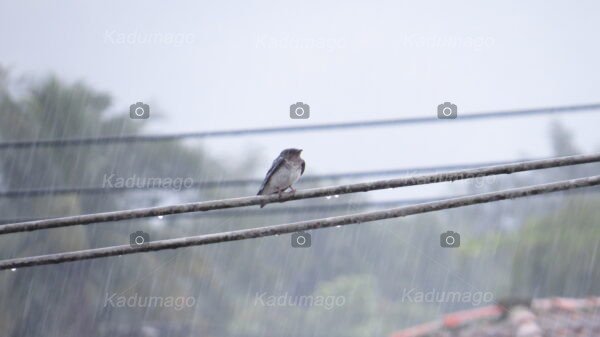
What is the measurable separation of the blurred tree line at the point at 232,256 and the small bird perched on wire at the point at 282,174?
37.5 feet

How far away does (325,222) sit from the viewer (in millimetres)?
5422

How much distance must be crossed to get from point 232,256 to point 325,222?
19309mm

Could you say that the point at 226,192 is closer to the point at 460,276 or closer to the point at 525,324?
the point at 460,276

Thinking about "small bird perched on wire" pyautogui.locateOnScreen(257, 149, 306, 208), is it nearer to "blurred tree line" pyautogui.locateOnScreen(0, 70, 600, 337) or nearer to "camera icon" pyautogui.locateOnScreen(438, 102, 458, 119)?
"camera icon" pyautogui.locateOnScreen(438, 102, 458, 119)

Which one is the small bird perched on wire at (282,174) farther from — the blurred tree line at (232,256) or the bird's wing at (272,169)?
the blurred tree line at (232,256)

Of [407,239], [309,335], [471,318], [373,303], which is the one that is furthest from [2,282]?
[471,318]

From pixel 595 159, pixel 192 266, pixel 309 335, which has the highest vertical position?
pixel 595 159

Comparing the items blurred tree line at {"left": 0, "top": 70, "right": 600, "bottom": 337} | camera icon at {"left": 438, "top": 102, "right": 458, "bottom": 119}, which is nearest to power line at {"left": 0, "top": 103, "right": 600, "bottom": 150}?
camera icon at {"left": 438, "top": 102, "right": 458, "bottom": 119}

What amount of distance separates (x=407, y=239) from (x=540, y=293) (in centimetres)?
535

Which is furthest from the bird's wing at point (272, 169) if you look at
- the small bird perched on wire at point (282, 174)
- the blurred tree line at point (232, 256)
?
the blurred tree line at point (232, 256)

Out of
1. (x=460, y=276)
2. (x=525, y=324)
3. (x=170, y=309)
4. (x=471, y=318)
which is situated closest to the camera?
(x=525, y=324)

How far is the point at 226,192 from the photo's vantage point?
23969 millimetres

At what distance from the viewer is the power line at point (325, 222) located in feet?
17.3

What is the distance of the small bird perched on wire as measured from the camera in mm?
7348
